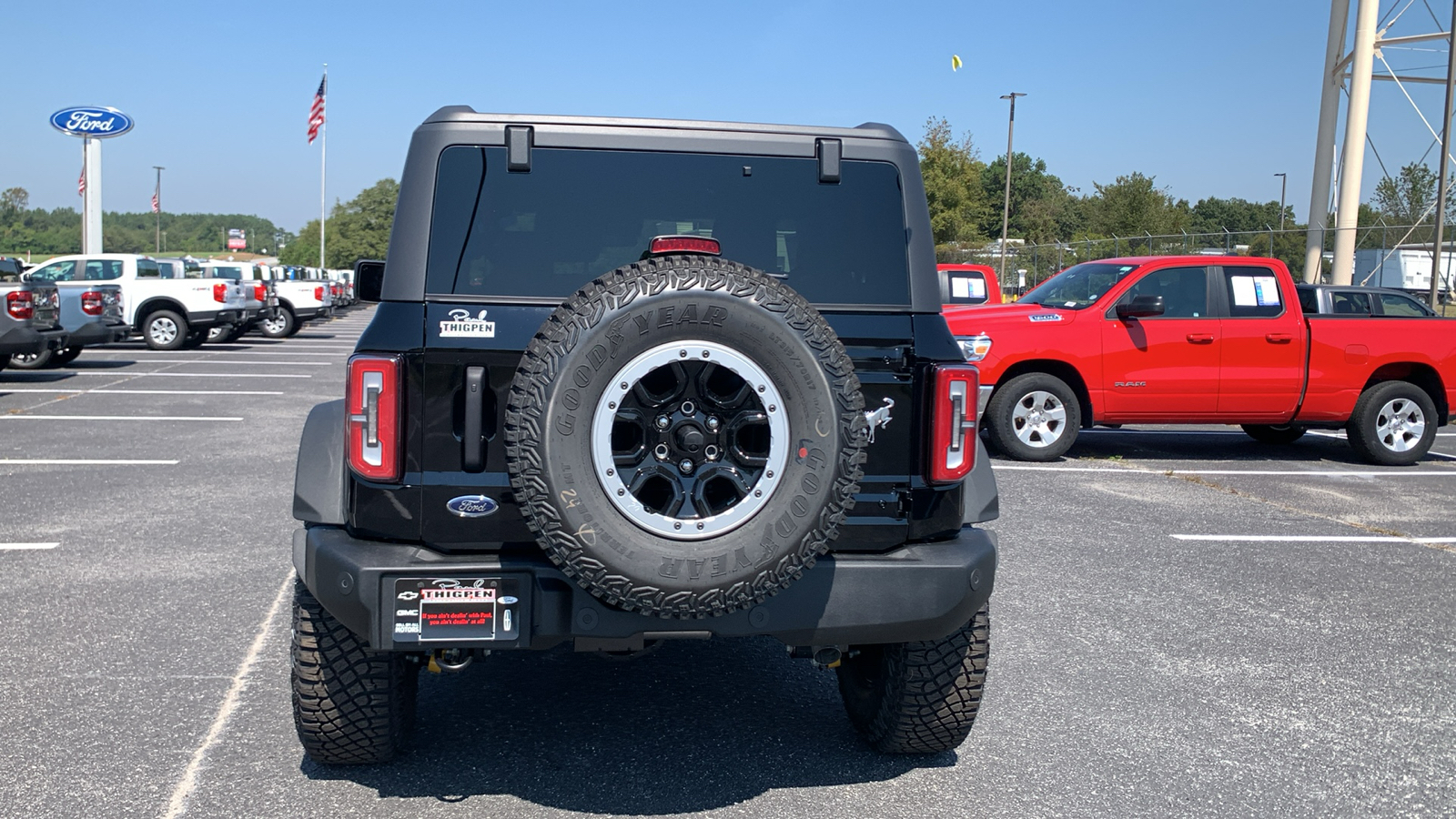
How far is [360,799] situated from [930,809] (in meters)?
1.70

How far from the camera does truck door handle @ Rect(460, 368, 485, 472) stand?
3.34m

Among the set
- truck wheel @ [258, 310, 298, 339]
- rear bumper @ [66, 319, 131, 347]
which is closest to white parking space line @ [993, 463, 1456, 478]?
rear bumper @ [66, 319, 131, 347]

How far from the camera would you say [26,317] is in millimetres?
15133

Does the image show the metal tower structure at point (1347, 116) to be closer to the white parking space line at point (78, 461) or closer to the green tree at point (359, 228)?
the white parking space line at point (78, 461)

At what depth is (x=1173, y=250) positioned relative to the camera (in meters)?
37.4

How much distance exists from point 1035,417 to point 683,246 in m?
8.20

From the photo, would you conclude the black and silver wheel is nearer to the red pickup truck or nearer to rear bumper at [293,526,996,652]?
rear bumper at [293,526,996,652]

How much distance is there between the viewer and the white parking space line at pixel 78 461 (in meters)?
9.72

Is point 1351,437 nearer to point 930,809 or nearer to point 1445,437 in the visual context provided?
point 1445,437

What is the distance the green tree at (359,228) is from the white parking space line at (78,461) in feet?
392

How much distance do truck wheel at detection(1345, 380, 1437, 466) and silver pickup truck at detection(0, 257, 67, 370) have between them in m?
15.1

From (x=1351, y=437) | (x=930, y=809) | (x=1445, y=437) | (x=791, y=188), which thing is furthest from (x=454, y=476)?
(x=1445, y=437)

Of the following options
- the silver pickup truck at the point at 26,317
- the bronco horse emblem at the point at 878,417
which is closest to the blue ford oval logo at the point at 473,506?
the bronco horse emblem at the point at 878,417

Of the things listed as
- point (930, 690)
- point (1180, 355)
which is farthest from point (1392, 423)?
point (930, 690)
